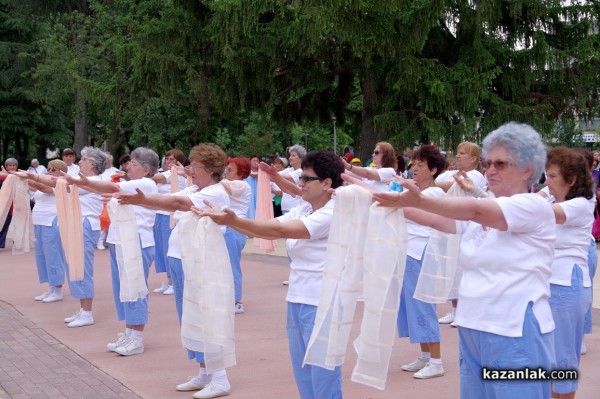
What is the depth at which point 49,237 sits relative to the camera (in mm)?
11438

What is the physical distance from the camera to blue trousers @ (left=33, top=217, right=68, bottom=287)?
11.4 m

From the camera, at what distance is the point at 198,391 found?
7.11m

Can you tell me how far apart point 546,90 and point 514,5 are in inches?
94.6

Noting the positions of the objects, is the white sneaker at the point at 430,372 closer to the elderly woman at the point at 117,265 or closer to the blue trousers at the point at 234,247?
the elderly woman at the point at 117,265

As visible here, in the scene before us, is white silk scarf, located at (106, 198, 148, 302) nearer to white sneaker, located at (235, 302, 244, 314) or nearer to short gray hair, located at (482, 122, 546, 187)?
white sneaker, located at (235, 302, 244, 314)

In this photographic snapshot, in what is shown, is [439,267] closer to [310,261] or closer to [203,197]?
[310,261]

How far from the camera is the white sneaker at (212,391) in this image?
6961mm

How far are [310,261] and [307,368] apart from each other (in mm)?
621

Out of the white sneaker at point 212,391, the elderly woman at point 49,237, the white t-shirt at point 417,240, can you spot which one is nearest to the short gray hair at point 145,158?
the white sneaker at point 212,391

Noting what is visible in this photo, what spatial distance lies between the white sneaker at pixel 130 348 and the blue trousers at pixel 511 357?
209 inches

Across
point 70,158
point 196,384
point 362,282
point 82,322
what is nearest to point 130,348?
point 196,384

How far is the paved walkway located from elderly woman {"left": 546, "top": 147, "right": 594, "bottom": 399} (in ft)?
4.68

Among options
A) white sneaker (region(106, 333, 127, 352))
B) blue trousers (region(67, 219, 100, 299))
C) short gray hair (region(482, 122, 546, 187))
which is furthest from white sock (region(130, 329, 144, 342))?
short gray hair (region(482, 122, 546, 187))

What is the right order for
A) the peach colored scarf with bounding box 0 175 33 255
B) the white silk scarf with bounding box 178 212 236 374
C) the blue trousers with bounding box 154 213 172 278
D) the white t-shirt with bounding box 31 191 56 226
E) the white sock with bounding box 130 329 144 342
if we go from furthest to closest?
1. the blue trousers with bounding box 154 213 172 278
2. the peach colored scarf with bounding box 0 175 33 255
3. the white t-shirt with bounding box 31 191 56 226
4. the white sock with bounding box 130 329 144 342
5. the white silk scarf with bounding box 178 212 236 374
